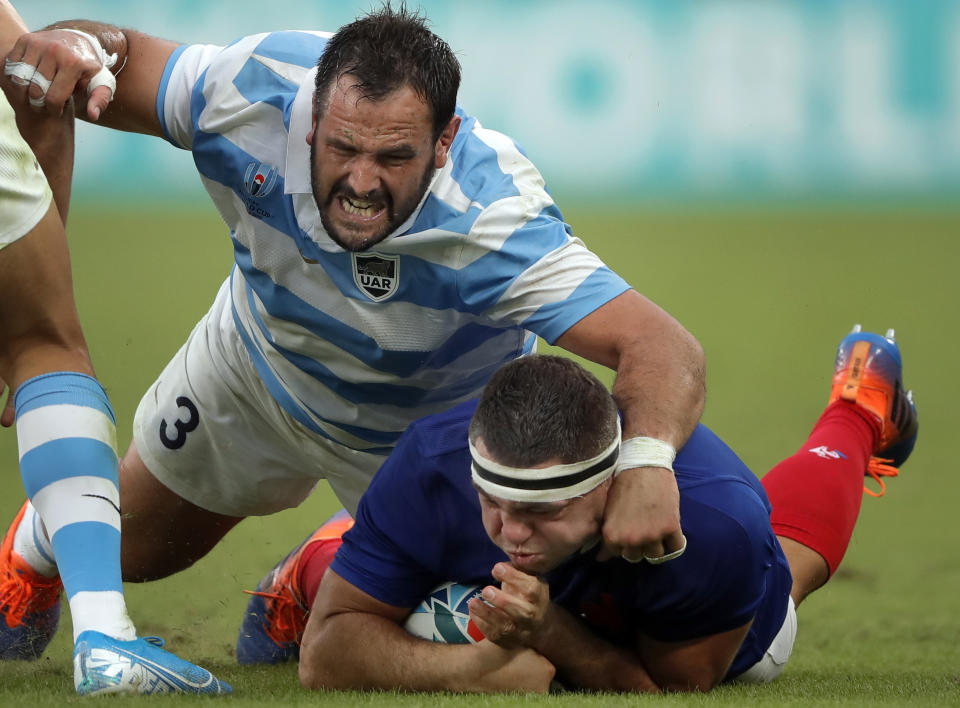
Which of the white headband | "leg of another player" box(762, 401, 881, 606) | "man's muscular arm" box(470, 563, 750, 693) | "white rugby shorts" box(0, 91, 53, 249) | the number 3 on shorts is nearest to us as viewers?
the white headband

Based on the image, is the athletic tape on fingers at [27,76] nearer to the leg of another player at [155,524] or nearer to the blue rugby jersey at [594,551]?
the blue rugby jersey at [594,551]

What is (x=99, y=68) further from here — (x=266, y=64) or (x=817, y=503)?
(x=817, y=503)

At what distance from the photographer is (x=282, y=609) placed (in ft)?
12.2

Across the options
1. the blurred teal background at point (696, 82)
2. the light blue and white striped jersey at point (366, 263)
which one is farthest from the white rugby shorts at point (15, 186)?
the blurred teal background at point (696, 82)

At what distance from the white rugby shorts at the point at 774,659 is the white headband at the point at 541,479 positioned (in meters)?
0.77

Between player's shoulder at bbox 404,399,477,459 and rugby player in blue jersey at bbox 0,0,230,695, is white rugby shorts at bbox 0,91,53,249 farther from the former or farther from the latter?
player's shoulder at bbox 404,399,477,459

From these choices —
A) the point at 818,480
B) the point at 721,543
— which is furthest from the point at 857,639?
the point at 721,543

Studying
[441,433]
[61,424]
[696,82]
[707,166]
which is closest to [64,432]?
[61,424]

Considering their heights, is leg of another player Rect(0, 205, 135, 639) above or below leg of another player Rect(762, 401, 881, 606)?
above

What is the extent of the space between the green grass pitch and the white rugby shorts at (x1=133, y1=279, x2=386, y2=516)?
0.44m

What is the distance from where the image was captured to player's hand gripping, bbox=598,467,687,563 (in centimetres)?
250

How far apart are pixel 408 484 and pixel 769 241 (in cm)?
918

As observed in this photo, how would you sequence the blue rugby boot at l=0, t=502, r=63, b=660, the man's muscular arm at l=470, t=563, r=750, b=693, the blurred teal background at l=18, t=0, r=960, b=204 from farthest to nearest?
the blurred teal background at l=18, t=0, r=960, b=204 → the blue rugby boot at l=0, t=502, r=63, b=660 → the man's muscular arm at l=470, t=563, r=750, b=693

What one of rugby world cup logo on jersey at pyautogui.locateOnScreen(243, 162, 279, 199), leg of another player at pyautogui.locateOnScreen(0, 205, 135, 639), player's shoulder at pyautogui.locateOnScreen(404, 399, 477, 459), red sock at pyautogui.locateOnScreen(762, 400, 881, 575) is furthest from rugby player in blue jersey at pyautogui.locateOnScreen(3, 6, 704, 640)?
red sock at pyautogui.locateOnScreen(762, 400, 881, 575)
